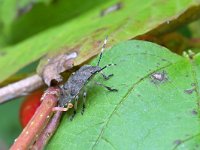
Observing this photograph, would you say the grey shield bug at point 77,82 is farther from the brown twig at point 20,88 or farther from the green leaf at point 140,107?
the brown twig at point 20,88

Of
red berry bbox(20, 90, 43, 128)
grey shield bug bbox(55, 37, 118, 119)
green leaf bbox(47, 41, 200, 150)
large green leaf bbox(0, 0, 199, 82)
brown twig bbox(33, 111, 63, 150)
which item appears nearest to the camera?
green leaf bbox(47, 41, 200, 150)

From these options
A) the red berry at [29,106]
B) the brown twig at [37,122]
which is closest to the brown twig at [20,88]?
the red berry at [29,106]

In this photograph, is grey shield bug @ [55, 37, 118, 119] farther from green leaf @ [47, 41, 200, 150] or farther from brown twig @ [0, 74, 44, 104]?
brown twig @ [0, 74, 44, 104]

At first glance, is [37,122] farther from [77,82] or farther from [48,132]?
[77,82]

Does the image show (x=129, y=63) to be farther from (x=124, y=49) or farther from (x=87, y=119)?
(x=87, y=119)

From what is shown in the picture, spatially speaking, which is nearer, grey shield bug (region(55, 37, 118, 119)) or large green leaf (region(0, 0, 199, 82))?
grey shield bug (region(55, 37, 118, 119))

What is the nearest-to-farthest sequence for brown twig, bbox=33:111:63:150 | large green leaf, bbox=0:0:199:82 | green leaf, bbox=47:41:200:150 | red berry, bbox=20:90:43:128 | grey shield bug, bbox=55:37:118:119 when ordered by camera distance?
green leaf, bbox=47:41:200:150 → brown twig, bbox=33:111:63:150 → grey shield bug, bbox=55:37:118:119 → large green leaf, bbox=0:0:199:82 → red berry, bbox=20:90:43:128

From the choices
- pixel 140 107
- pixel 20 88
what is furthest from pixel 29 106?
pixel 140 107

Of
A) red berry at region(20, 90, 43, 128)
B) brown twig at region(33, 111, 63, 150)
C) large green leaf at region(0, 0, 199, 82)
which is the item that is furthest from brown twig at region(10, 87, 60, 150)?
red berry at region(20, 90, 43, 128)
